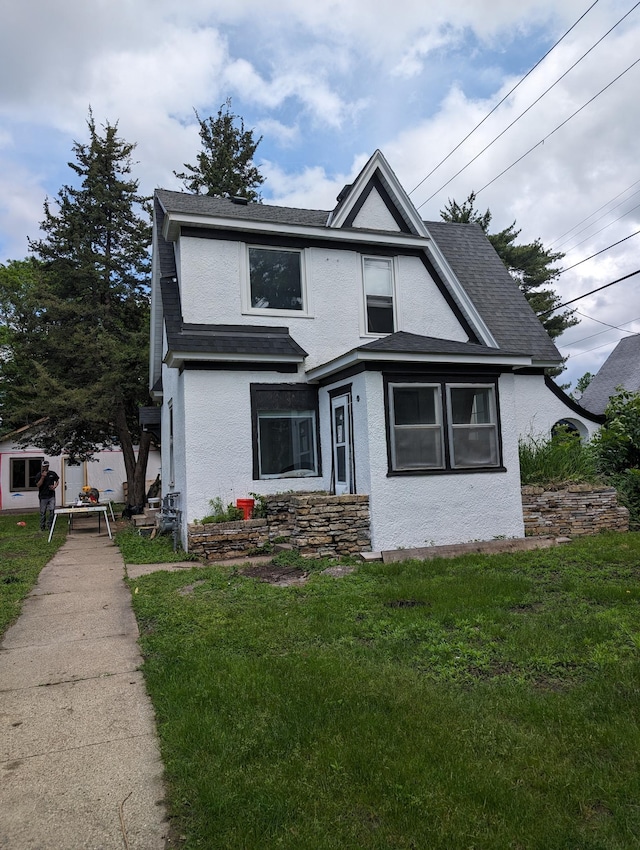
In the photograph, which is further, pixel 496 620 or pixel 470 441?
pixel 470 441

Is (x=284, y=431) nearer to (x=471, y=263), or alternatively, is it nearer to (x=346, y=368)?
(x=346, y=368)

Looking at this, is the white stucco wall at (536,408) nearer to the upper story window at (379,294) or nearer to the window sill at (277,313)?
the upper story window at (379,294)

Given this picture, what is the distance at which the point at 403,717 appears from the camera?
11.2 ft

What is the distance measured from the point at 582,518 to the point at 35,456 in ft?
78.1

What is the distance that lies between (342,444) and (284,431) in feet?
4.09

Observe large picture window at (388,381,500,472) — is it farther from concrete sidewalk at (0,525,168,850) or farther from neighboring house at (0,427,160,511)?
neighboring house at (0,427,160,511)

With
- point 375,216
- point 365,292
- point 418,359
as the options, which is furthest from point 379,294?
point 418,359

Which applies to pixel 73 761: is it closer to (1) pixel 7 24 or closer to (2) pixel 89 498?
(1) pixel 7 24

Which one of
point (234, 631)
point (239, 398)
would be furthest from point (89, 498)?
point (234, 631)

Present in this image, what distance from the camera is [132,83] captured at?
30.1 feet

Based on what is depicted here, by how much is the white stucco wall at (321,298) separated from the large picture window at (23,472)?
19.2 m

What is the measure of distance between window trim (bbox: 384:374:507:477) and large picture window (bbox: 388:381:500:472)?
16mm

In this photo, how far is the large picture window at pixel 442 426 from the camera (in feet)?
30.6

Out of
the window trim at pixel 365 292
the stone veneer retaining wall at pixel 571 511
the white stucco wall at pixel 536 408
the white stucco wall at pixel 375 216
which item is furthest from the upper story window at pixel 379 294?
the stone veneer retaining wall at pixel 571 511
